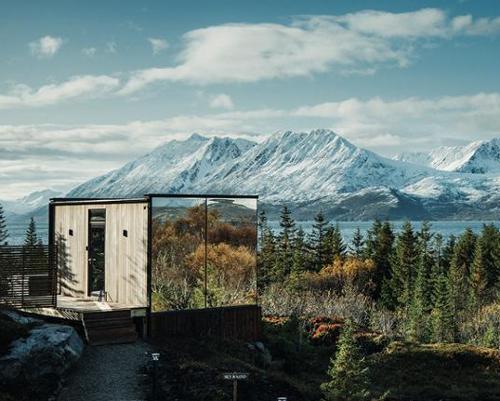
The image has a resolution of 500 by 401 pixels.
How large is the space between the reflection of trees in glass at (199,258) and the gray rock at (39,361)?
132 inches

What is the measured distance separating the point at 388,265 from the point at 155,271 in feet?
157

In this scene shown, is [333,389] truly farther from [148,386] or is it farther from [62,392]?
[62,392]

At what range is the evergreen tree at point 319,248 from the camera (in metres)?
63.1

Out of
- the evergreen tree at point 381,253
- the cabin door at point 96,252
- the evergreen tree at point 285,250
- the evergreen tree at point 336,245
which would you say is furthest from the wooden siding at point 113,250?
the evergreen tree at point 336,245

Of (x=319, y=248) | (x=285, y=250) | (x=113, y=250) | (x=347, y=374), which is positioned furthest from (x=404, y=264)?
(x=347, y=374)

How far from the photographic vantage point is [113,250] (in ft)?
61.1

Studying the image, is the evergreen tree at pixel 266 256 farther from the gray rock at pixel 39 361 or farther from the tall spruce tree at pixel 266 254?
the gray rock at pixel 39 361

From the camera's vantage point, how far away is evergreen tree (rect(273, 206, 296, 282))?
59.7 m

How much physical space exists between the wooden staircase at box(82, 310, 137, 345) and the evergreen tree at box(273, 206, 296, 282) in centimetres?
4265

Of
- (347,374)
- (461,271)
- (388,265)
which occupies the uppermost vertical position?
(347,374)

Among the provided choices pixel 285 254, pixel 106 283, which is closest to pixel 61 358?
pixel 106 283

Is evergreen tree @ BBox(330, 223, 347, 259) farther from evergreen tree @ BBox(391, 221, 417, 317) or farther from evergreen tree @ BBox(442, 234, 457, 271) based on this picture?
evergreen tree @ BBox(442, 234, 457, 271)

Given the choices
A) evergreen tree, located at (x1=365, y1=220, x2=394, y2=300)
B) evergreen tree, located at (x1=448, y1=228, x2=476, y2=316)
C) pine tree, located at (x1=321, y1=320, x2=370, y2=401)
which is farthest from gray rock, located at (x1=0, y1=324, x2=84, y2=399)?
evergreen tree, located at (x1=365, y1=220, x2=394, y2=300)

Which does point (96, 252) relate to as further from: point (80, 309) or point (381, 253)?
point (381, 253)
